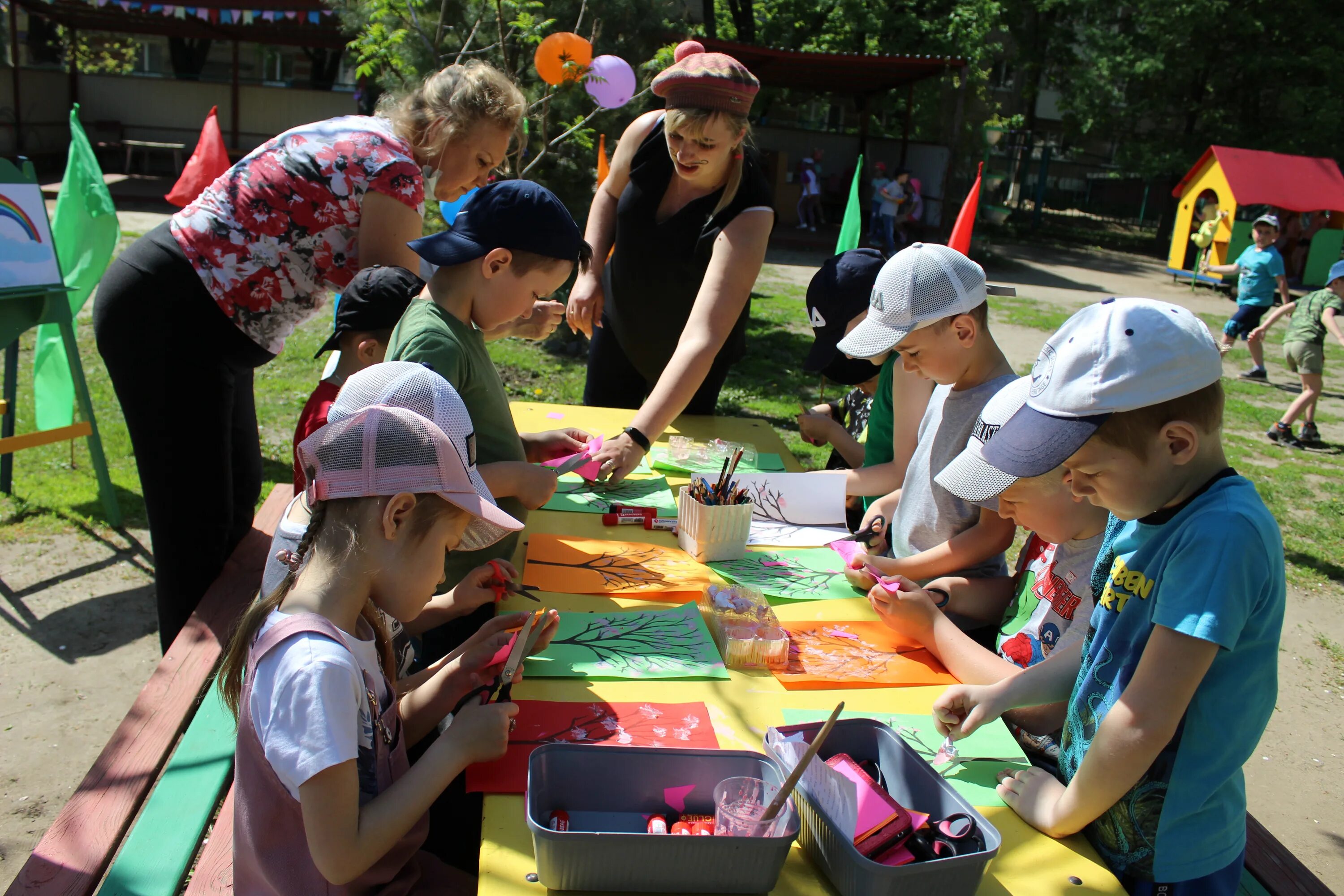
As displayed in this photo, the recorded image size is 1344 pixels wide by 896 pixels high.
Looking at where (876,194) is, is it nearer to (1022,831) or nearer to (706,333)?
(706,333)

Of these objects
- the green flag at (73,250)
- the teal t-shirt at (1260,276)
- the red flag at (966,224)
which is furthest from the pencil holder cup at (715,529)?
the teal t-shirt at (1260,276)

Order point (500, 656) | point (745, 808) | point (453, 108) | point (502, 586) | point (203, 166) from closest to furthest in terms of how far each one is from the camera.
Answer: point (745, 808) < point (500, 656) < point (502, 586) < point (453, 108) < point (203, 166)

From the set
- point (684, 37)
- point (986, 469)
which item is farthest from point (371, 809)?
point (684, 37)

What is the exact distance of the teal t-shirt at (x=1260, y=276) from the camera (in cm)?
966

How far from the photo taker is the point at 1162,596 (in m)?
1.25

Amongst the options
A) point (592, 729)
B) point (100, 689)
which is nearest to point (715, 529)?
point (592, 729)

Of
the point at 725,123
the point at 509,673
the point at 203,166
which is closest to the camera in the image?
the point at 509,673

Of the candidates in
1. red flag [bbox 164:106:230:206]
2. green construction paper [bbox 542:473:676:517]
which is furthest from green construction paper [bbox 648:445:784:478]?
red flag [bbox 164:106:230:206]

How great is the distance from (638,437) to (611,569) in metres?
0.47

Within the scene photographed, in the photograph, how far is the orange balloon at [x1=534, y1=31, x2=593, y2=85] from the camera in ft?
17.5

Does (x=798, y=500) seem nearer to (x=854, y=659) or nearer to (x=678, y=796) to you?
(x=854, y=659)

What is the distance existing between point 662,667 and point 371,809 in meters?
0.58

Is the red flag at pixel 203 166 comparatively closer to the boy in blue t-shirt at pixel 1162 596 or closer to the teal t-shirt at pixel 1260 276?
the boy in blue t-shirt at pixel 1162 596

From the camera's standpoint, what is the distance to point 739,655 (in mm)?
1741
